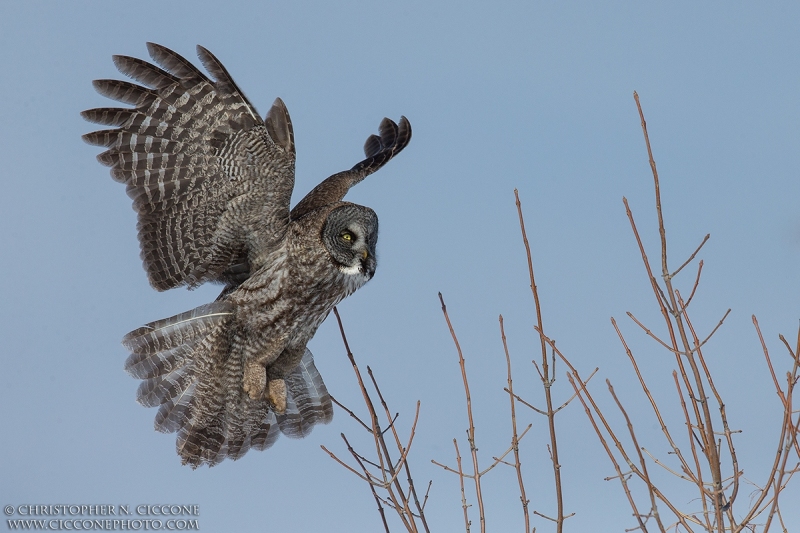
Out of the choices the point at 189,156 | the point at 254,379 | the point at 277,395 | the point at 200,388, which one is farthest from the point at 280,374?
the point at 189,156

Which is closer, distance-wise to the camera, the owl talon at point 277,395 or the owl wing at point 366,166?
the owl talon at point 277,395

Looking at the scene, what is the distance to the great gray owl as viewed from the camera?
5.24 meters

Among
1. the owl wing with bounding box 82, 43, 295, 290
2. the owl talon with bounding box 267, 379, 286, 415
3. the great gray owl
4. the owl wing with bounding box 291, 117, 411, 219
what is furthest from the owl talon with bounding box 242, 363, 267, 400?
the owl wing with bounding box 291, 117, 411, 219

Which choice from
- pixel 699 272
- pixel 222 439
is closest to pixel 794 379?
pixel 699 272

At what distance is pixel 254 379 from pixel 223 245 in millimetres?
984

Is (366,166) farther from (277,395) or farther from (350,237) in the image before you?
(277,395)

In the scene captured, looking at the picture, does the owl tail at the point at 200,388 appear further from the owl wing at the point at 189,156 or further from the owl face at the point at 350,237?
the owl face at the point at 350,237

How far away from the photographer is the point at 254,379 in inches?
228

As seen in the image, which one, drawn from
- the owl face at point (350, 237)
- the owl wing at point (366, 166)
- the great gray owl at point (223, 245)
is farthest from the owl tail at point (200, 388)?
the owl wing at point (366, 166)

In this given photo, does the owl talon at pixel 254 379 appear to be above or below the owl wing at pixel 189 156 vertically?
below

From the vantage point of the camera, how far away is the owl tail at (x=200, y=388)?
19.0 ft

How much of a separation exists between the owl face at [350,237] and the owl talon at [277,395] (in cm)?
102

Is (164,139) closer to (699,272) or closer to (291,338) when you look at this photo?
(291,338)

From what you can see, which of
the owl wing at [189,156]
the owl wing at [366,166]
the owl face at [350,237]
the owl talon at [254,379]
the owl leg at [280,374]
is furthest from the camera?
the owl wing at [366,166]
